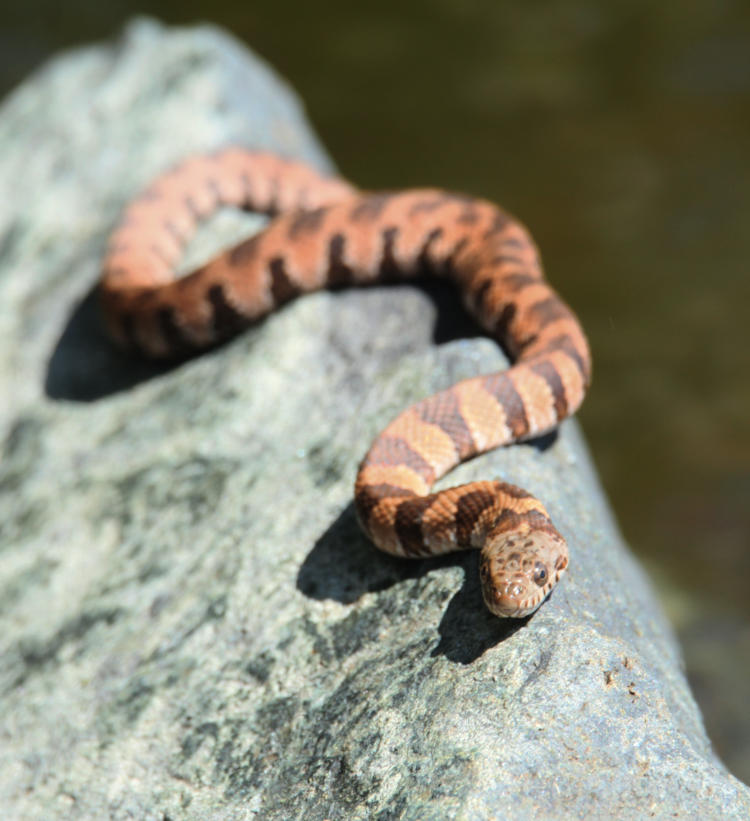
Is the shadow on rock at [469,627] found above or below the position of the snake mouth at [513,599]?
below

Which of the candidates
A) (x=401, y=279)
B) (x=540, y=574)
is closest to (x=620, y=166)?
(x=401, y=279)

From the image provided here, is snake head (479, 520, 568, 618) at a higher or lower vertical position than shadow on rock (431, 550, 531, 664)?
higher

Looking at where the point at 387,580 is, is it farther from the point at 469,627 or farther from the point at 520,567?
the point at 520,567

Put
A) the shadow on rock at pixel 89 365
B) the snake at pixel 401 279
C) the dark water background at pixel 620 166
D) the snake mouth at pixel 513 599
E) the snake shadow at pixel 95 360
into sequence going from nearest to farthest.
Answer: the snake mouth at pixel 513 599
the snake at pixel 401 279
the snake shadow at pixel 95 360
the shadow on rock at pixel 89 365
the dark water background at pixel 620 166

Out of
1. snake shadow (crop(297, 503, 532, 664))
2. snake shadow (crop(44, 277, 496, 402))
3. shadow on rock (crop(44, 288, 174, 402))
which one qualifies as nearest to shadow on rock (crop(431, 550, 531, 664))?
snake shadow (crop(297, 503, 532, 664))

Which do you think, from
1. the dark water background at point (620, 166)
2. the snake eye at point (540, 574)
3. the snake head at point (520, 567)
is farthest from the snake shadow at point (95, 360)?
the dark water background at point (620, 166)

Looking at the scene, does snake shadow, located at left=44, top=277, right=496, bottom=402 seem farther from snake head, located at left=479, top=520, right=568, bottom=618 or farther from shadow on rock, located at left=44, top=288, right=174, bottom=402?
snake head, located at left=479, top=520, right=568, bottom=618

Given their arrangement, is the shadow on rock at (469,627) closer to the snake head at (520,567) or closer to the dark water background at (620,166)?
the snake head at (520,567)

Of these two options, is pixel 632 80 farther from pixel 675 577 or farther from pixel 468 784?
pixel 468 784
